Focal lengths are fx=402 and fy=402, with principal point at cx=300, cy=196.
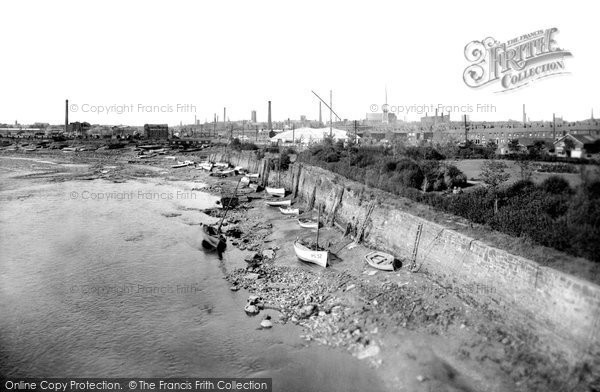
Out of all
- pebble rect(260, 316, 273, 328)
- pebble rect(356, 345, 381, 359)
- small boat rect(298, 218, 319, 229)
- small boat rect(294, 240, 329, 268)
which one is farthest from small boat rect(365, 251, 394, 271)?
small boat rect(298, 218, 319, 229)

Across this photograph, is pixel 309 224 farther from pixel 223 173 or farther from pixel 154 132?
pixel 154 132

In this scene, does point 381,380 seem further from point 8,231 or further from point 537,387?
point 8,231

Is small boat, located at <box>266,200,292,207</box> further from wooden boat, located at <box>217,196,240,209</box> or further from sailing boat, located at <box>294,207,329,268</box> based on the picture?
sailing boat, located at <box>294,207,329,268</box>

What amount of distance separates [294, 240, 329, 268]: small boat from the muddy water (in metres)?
3.96

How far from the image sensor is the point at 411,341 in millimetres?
Result: 13031

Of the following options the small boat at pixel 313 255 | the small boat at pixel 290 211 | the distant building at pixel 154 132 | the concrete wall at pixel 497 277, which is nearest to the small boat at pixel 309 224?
the concrete wall at pixel 497 277

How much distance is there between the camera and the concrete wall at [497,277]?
35.8ft

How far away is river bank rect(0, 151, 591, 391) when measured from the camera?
11211 mm

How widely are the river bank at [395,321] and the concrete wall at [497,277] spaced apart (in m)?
0.55

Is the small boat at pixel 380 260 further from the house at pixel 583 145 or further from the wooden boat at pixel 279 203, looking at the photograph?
the wooden boat at pixel 279 203

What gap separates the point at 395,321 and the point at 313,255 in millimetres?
6437

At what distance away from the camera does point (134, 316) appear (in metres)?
16.1

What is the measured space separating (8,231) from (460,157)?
41172 millimetres

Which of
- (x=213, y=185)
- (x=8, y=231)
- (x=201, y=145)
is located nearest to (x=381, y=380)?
(x=8, y=231)
